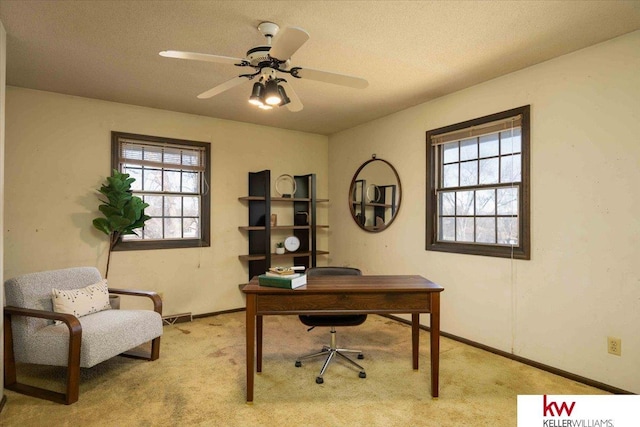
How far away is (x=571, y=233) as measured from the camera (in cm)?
267

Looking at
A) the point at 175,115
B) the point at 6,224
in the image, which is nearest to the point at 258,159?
the point at 175,115

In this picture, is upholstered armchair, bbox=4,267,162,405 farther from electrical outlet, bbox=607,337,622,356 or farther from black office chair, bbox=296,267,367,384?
electrical outlet, bbox=607,337,622,356

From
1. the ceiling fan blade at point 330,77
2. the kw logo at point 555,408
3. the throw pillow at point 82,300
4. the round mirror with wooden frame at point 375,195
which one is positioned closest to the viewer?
the kw logo at point 555,408

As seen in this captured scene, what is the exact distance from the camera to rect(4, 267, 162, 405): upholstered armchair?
231cm

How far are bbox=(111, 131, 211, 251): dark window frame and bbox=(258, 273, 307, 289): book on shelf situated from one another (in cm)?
219

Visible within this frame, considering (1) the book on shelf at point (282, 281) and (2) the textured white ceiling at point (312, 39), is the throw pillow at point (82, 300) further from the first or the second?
(2) the textured white ceiling at point (312, 39)

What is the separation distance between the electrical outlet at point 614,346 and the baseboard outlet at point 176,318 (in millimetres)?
3959

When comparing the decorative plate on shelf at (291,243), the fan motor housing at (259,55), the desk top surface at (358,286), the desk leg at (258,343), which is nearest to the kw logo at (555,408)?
the desk top surface at (358,286)

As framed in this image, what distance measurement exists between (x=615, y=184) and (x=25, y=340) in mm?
4222

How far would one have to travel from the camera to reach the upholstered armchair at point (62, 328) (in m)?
2.31

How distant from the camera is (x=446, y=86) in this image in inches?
133

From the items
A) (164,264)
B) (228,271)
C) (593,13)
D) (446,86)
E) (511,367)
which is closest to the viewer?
(593,13)

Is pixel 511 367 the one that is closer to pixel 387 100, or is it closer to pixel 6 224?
pixel 387 100

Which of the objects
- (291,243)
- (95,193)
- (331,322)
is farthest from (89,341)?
(291,243)
